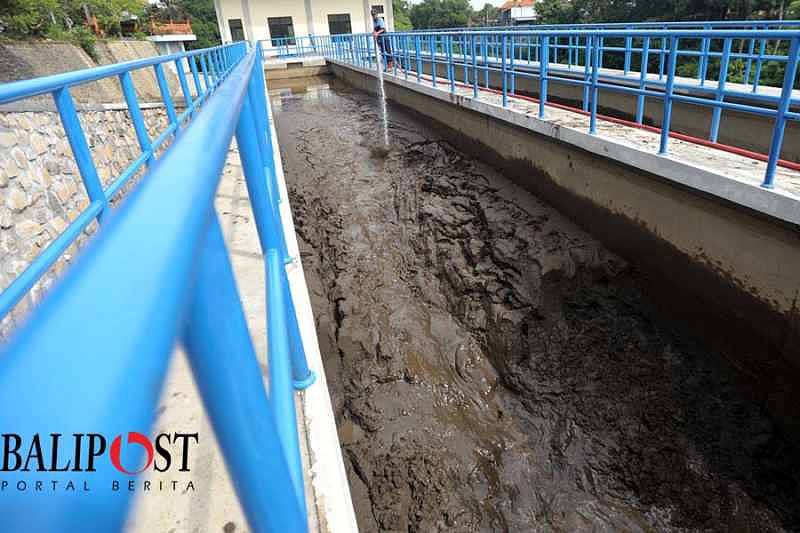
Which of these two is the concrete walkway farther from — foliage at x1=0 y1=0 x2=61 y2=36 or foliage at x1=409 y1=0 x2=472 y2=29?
foliage at x1=409 y1=0 x2=472 y2=29

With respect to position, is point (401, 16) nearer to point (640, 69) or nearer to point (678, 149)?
point (640, 69)

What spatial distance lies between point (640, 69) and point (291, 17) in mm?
25581

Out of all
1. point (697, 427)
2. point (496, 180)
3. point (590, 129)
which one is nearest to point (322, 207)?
point (496, 180)

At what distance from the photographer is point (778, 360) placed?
11.6 ft

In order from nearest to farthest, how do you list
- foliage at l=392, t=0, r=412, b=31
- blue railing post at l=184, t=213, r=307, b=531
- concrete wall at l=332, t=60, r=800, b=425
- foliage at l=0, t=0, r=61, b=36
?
blue railing post at l=184, t=213, r=307, b=531 < concrete wall at l=332, t=60, r=800, b=425 < foliage at l=0, t=0, r=61, b=36 < foliage at l=392, t=0, r=412, b=31

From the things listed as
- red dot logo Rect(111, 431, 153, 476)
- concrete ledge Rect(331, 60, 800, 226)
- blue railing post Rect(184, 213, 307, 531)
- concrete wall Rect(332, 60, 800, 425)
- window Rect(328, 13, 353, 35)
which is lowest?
concrete wall Rect(332, 60, 800, 425)

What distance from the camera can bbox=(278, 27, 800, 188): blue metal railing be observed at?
3.59 meters

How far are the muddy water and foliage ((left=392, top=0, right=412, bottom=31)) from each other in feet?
178

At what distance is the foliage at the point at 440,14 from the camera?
247 ft

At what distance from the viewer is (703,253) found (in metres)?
4.04

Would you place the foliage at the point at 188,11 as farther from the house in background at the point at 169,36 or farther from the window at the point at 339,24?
the window at the point at 339,24

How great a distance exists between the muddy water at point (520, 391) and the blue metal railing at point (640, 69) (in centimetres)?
145

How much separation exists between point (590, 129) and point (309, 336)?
3.79 metres

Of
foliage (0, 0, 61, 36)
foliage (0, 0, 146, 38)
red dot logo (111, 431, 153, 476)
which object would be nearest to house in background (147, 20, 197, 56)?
foliage (0, 0, 146, 38)
